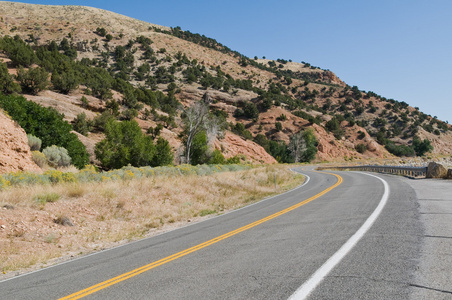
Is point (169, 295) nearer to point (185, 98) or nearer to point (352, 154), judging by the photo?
point (185, 98)

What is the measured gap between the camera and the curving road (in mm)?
3869

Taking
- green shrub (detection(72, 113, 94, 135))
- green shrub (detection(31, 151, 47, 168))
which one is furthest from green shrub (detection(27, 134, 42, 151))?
green shrub (detection(72, 113, 94, 135))

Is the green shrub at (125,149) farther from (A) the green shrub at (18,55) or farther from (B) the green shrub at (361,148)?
(B) the green shrub at (361,148)

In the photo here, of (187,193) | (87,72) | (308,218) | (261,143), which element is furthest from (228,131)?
(308,218)

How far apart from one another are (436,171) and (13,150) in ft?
98.1

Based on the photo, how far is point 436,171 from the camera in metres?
19.5

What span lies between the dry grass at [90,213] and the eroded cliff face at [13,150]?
A: 922 cm

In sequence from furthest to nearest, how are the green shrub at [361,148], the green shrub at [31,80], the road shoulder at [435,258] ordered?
the green shrub at [361,148]
the green shrub at [31,80]
the road shoulder at [435,258]

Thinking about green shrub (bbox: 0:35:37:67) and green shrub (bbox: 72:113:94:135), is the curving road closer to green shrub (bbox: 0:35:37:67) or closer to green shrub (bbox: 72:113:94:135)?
green shrub (bbox: 72:113:94:135)

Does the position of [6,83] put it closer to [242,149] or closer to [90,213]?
[90,213]

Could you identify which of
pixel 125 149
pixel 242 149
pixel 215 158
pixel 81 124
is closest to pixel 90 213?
pixel 125 149

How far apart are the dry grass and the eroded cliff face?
922 centimetres

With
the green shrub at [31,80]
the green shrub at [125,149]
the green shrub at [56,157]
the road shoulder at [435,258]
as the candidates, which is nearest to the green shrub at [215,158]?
the green shrub at [125,149]

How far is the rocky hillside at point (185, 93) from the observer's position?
163 feet
